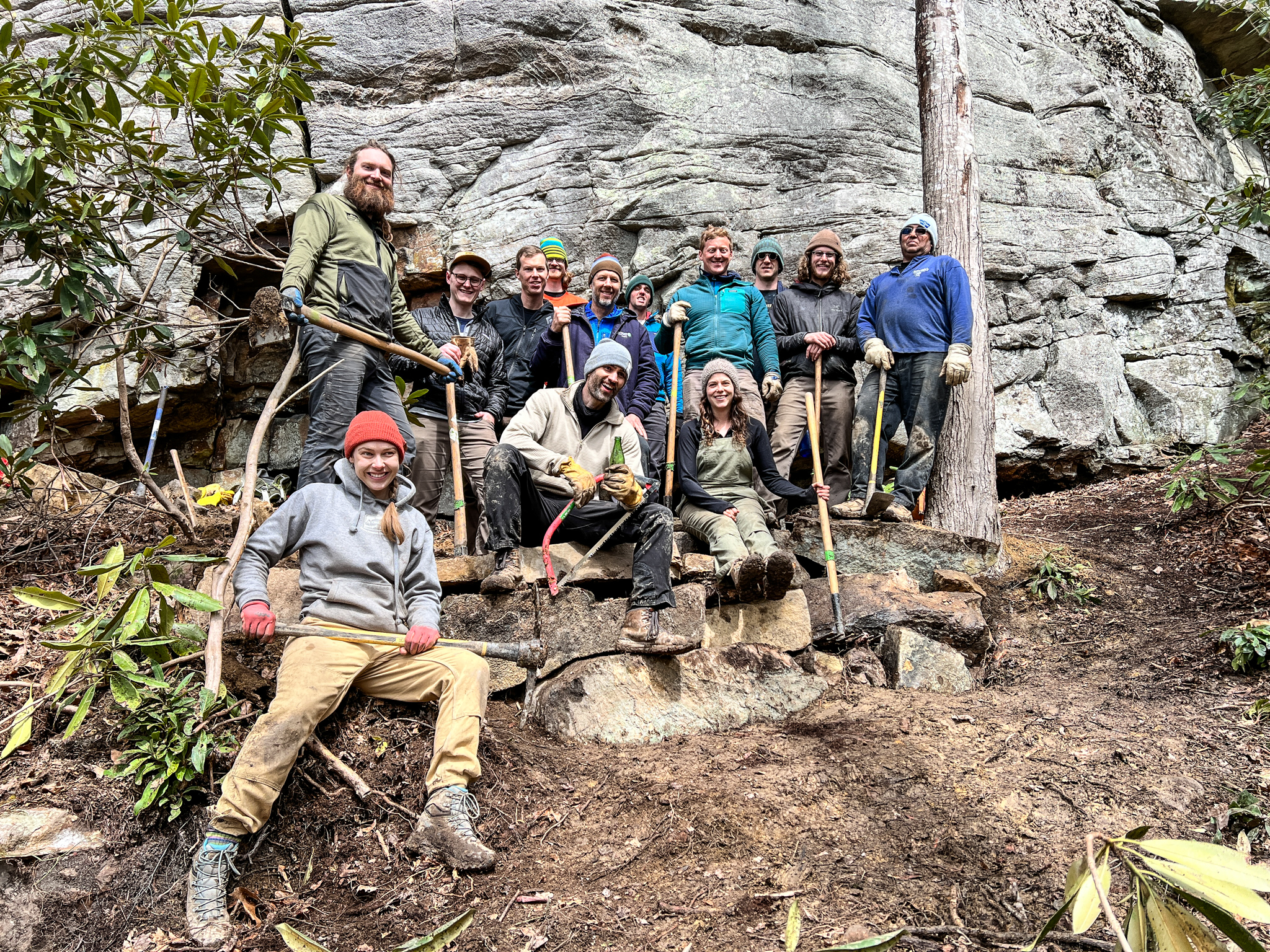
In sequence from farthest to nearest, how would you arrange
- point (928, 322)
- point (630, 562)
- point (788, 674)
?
point (928, 322)
point (630, 562)
point (788, 674)

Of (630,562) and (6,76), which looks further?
(630,562)

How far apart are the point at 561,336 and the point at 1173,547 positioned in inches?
219

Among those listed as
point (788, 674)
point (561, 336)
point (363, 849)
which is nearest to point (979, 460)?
point (788, 674)

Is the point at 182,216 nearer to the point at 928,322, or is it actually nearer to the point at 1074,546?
the point at 928,322

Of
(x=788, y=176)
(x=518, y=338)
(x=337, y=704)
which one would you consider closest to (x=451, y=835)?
(x=337, y=704)

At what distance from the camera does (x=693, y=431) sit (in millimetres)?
6336

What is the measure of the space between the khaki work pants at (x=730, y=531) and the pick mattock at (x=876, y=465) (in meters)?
0.90

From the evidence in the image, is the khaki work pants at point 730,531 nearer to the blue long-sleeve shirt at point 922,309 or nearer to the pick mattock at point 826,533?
the pick mattock at point 826,533

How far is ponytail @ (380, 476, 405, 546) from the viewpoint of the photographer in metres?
4.02

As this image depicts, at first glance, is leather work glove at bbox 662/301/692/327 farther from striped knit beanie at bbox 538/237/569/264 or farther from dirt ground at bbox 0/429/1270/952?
dirt ground at bbox 0/429/1270/952

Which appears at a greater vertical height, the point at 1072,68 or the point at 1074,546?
the point at 1072,68

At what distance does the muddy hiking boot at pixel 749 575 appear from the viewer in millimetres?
5383

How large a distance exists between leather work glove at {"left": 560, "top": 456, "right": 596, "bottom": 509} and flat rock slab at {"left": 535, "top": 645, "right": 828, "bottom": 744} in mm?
993

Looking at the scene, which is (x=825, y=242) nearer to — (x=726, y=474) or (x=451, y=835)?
(x=726, y=474)
